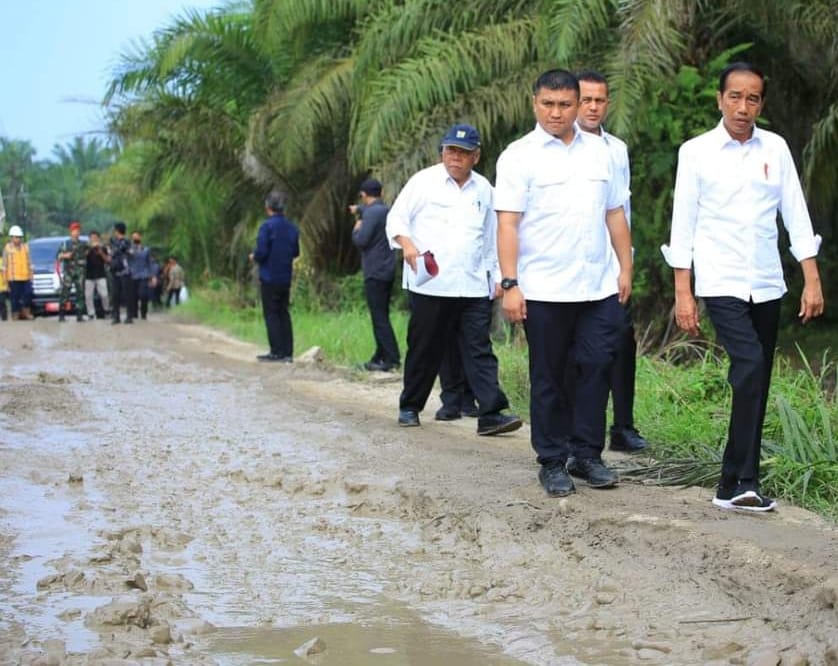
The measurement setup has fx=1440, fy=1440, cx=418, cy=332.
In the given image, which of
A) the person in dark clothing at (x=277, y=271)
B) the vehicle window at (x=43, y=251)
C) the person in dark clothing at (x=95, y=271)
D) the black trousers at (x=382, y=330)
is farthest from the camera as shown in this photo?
the vehicle window at (x=43, y=251)

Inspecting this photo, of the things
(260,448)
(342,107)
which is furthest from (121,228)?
(260,448)

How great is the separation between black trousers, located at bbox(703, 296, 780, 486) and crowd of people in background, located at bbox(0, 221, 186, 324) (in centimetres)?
2015

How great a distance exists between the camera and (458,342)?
31.1ft

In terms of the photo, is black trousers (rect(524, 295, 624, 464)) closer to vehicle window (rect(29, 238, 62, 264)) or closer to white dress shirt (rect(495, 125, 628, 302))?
white dress shirt (rect(495, 125, 628, 302))

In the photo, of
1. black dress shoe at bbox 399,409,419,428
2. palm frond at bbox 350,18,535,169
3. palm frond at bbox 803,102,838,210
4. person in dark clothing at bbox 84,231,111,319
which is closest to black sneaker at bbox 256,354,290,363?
palm frond at bbox 350,18,535,169

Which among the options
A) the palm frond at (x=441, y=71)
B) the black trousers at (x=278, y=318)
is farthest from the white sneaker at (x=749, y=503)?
the palm frond at (x=441, y=71)

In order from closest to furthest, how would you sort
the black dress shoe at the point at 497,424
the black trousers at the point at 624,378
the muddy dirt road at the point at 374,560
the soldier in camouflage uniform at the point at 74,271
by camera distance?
the muddy dirt road at the point at 374,560 → the black trousers at the point at 624,378 → the black dress shoe at the point at 497,424 → the soldier in camouflage uniform at the point at 74,271

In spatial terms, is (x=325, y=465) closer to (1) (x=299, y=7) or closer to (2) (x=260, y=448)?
(2) (x=260, y=448)

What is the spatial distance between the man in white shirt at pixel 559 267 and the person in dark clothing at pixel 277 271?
889 centimetres

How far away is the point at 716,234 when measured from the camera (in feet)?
20.2

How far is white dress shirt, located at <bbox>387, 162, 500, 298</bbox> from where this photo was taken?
362 inches

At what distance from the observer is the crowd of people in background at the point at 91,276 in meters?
25.6

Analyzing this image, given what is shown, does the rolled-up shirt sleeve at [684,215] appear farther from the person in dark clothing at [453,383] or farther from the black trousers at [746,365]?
the person in dark clothing at [453,383]

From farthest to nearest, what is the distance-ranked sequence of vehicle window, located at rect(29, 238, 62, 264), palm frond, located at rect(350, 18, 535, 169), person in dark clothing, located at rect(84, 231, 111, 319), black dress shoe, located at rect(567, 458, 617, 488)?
vehicle window, located at rect(29, 238, 62, 264) → person in dark clothing, located at rect(84, 231, 111, 319) → palm frond, located at rect(350, 18, 535, 169) → black dress shoe, located at rect(567, 458, 617, 488)
